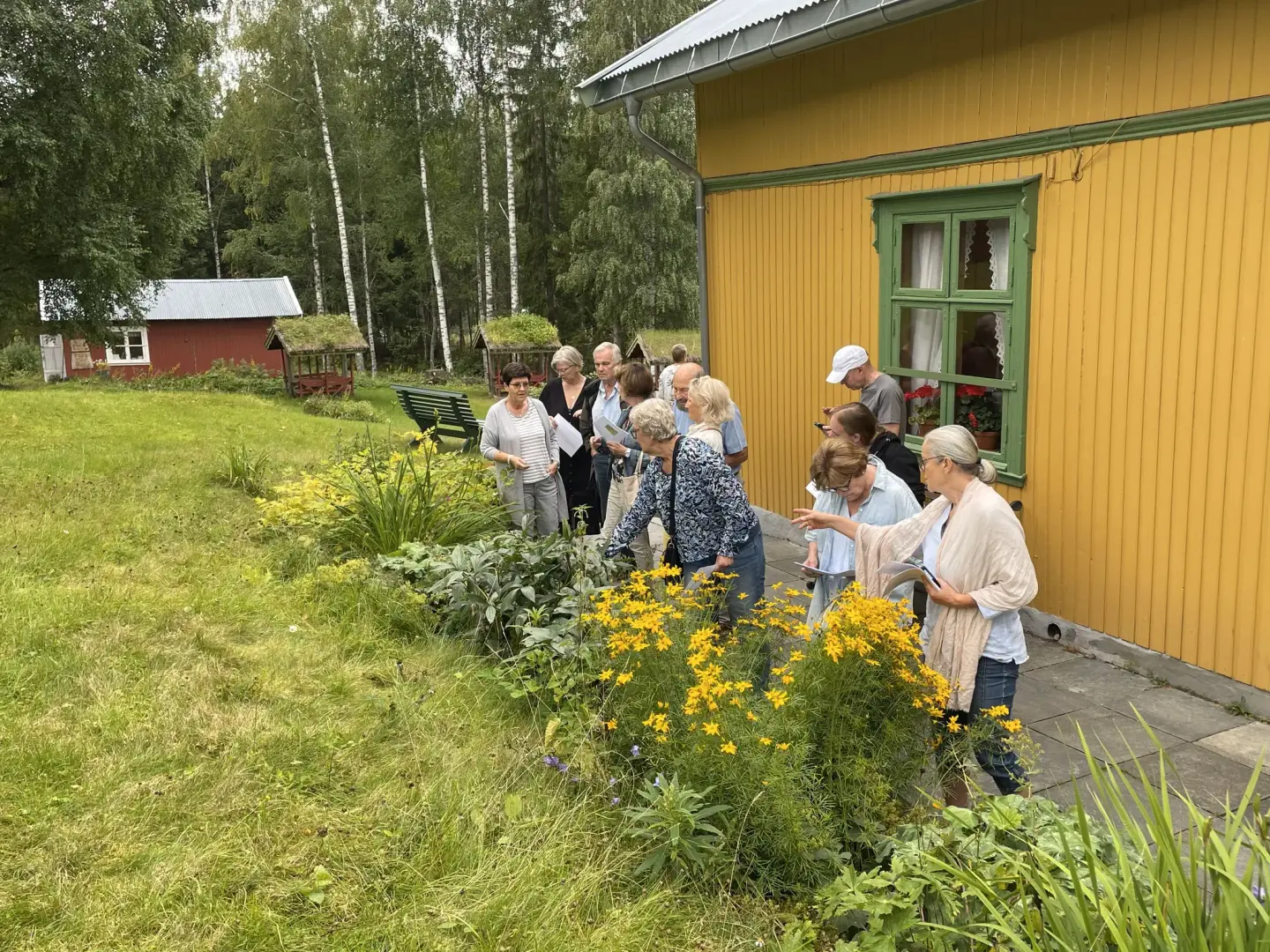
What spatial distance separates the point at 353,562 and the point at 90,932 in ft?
11.3

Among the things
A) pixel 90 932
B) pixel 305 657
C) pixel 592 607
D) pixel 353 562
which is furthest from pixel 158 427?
pixel 90 932

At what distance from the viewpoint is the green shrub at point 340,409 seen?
80.6 feet

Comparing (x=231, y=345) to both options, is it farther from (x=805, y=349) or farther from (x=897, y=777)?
(x=897, y=777)

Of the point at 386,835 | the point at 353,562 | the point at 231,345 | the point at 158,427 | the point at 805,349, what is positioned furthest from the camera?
the point at 231,345

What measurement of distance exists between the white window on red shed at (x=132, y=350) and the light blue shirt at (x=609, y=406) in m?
32.7

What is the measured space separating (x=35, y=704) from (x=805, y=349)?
227 inches

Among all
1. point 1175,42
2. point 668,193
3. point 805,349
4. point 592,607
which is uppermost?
point 668,193

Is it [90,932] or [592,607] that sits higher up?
[592,607]

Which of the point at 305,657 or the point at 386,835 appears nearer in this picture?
the point at 386,835

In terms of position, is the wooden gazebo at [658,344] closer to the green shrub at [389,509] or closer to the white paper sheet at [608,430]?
the green shrub at [389,509]

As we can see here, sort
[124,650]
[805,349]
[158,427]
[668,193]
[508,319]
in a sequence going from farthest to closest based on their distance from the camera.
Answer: [668,193]
[508,319]
[158,427]
[805,349]
[124,650]

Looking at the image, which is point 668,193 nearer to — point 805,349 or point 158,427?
point 158,427

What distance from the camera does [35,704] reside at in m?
4.42

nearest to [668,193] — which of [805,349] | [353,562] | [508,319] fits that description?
[508,319]
